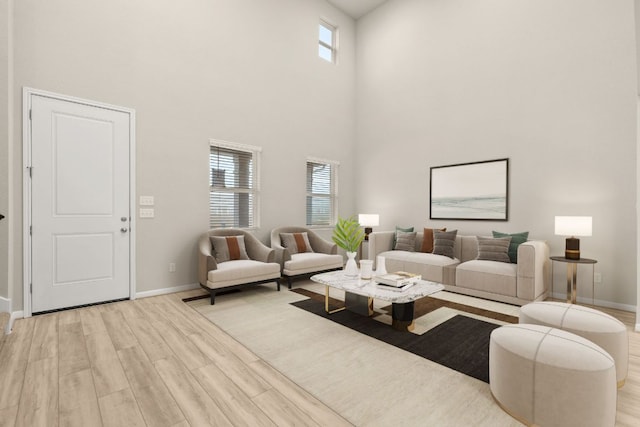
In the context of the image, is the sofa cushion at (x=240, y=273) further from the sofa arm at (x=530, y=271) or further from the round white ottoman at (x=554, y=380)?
the sofa arm at (x=530, y=271)

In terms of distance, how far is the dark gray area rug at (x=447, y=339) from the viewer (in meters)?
2.32

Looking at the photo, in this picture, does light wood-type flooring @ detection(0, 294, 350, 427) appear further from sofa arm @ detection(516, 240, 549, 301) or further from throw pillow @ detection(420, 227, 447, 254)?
throw pillow @ detection(420, 227, 447, 254)

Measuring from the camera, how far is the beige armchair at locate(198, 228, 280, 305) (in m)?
3.84

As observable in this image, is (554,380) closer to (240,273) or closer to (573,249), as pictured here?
(573,249)

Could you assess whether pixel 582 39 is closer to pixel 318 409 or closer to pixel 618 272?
pixel 618 272

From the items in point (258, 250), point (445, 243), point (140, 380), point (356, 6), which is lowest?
point (140, 380)

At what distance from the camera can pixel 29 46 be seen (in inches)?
130

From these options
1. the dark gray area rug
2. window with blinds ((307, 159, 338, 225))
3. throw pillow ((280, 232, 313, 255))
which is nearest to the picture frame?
window with blinds ((307, 159, 338, 225))

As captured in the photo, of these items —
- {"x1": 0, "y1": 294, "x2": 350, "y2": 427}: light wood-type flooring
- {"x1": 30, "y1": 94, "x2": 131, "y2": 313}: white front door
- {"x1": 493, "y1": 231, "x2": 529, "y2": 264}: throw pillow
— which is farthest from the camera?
{"x1": 493, "y1": 231, "x2": 529, "y2": 264}: throw pillow

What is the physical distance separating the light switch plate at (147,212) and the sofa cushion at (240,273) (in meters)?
1.13

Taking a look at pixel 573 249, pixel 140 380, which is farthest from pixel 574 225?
pixel 140 380

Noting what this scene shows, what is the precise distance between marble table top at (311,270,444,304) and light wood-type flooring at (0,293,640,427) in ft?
3.59

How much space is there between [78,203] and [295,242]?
9.53 feet

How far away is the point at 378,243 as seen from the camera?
544 centimetres
